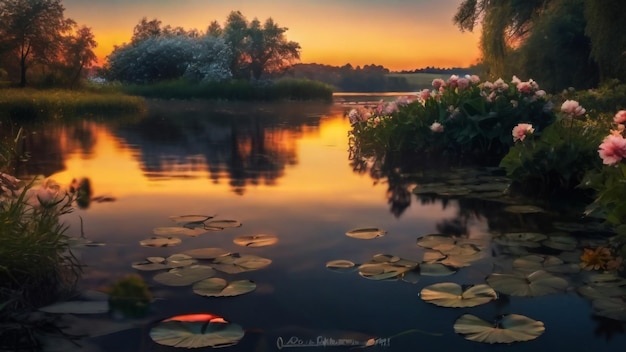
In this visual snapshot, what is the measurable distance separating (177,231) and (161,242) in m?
0.36

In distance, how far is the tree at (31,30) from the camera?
33188 mm

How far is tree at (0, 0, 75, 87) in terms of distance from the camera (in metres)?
33.2

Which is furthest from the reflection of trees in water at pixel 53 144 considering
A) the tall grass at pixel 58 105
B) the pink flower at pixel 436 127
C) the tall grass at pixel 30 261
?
the pink flower at pixel 436 127

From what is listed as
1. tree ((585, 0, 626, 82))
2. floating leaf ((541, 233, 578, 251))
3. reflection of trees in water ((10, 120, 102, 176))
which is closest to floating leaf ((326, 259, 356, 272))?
floating leaf ((541, 233, 578, 251))

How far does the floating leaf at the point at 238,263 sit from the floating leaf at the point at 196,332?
0.90 m

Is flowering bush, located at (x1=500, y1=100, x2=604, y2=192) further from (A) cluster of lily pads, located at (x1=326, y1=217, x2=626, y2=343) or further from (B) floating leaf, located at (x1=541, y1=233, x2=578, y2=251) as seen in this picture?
(B) floating leaf, located at (x1=541, y1=233, x2=578, y2=251)

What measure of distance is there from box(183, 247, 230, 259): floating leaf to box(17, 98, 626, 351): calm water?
15 cm

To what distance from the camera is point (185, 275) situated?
414 cm

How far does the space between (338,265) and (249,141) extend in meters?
10.7

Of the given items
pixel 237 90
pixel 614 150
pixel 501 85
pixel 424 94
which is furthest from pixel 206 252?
pixel 237 90

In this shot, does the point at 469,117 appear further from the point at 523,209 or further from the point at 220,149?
the point at 220,149

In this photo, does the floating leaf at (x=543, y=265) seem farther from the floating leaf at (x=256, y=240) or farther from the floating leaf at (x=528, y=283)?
the floating leaf at (x=256, y=240)

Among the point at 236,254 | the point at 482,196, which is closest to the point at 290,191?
the point at 482,196

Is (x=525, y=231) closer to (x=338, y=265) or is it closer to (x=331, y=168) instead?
(x=338, y=265)
